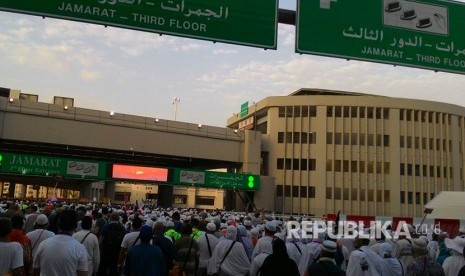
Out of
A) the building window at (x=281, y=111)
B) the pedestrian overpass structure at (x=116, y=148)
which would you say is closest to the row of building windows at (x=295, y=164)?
the building window at (x=281, y=111)

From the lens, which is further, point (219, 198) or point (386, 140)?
point (219, 198)

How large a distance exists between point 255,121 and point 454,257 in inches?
2347

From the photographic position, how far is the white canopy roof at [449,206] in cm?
1923

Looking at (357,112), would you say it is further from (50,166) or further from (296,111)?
(50,166)

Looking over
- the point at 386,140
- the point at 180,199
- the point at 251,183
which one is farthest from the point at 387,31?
the point at 180,199

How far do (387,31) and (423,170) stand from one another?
2290 inches

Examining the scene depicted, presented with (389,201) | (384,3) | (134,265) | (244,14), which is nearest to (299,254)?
(134,265)

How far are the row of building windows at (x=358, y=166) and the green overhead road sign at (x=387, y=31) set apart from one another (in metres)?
50.9

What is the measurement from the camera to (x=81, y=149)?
166 feet

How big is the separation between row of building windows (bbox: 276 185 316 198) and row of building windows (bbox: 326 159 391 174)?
352 centimetres

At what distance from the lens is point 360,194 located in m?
60.5

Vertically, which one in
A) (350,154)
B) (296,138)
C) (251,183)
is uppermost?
(296,138)

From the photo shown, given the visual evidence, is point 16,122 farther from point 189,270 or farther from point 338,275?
point 338,275

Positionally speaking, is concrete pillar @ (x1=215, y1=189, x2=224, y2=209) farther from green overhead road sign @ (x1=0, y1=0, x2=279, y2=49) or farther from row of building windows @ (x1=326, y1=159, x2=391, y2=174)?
green overhead road sign @ (x1=0, y1=0, x2=279, y2=49)
